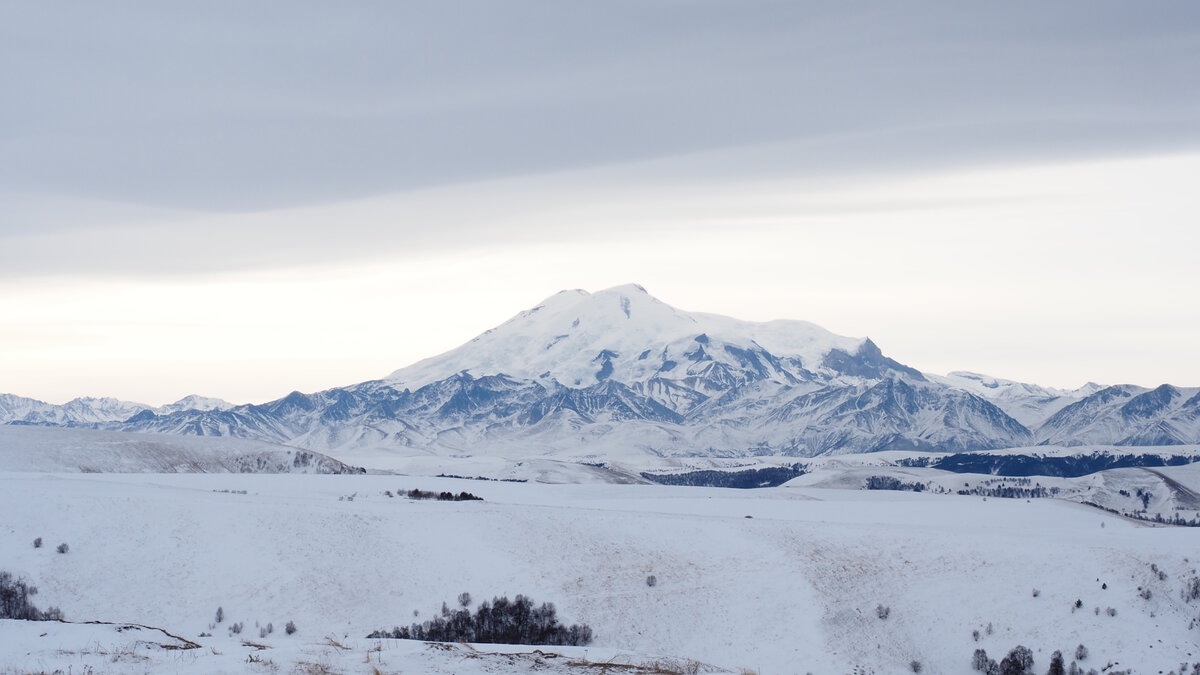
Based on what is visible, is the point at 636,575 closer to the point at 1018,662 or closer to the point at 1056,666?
the point at 1018,662

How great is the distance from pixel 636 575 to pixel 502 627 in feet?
38.2

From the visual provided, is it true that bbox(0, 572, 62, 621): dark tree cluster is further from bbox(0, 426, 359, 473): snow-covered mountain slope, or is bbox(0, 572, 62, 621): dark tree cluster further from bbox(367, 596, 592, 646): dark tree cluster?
bbox(0, 426, 359, 473): snow-covered mountain slope

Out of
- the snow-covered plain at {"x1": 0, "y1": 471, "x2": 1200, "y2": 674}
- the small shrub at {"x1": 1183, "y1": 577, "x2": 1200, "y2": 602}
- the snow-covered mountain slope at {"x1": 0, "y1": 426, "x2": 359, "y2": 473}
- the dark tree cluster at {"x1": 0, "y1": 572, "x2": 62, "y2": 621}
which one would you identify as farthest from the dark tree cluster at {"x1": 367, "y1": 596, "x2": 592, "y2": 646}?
the snow-covered mountain slope at {"x1": 0, "y1": 426, "x2": 359, "y2": 473}

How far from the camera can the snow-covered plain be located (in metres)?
64.5

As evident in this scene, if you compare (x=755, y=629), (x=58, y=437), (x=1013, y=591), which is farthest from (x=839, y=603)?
(x=58, y=437)

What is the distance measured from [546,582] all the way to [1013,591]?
93.6ft

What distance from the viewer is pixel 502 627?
214 ft

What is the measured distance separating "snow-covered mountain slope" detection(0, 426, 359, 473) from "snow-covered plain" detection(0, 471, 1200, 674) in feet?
216

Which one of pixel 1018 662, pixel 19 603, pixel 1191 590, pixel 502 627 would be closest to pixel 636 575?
pixel 502 627

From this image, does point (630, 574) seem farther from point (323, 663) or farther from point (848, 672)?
point (323, 663)

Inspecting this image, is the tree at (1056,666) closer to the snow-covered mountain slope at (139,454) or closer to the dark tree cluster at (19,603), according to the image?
the dark tree cluster at (19,603)

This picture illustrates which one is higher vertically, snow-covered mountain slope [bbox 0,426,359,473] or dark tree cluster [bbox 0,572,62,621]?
snow-covered mountain slope [bbox 0,426,359,473]

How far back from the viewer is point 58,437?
529 ft

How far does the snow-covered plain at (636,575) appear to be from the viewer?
64500 millimetres
